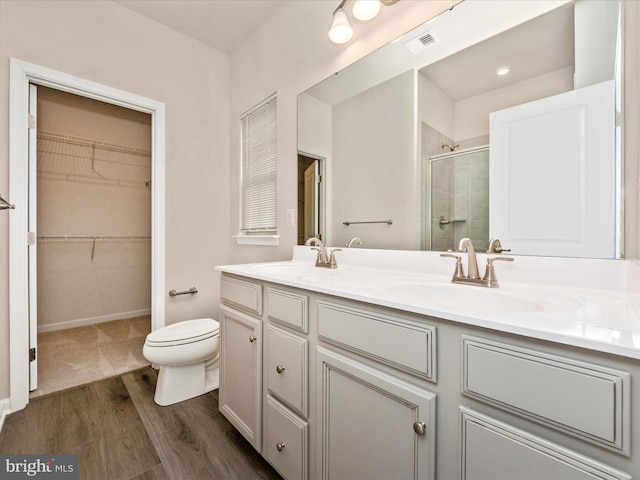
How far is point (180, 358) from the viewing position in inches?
69.9

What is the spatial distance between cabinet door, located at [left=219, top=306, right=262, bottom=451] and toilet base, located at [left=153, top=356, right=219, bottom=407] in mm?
446

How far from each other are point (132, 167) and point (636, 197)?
170 inches

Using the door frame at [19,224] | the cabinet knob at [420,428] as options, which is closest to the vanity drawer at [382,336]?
the cabinet knob at [420,428]

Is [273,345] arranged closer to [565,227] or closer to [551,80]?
[565,227]

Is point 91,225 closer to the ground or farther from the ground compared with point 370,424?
farther from the ground

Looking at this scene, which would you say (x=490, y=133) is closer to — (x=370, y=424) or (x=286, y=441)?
(x=370, y=424)

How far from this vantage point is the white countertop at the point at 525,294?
533 mm

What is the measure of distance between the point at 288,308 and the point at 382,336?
1.40 feet

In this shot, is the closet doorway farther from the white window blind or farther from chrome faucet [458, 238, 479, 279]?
chrome faucet [458, 238, 479, 279]

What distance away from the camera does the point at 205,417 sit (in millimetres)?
1653

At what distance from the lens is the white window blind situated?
87.6 inches

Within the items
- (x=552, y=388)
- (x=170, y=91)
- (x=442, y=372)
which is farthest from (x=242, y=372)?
(x=170, y=91)

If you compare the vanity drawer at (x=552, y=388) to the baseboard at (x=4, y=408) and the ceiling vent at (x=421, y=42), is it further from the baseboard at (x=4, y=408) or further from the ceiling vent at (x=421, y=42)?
the baseboard at (x=4, y=408)

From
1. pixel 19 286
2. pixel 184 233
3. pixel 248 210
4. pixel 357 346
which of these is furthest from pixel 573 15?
pixel 19 286
